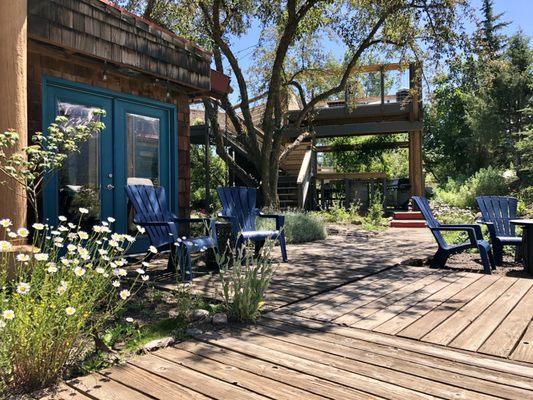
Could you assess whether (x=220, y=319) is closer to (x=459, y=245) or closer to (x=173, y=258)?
(x=173, y=258)

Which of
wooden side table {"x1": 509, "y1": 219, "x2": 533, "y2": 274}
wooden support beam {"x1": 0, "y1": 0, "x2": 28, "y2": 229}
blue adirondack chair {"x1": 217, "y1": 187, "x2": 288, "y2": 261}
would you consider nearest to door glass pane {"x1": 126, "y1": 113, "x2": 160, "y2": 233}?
blue adirondack chair {"x1": 217, "y1": 187, "x2": 288, "y2": 261}

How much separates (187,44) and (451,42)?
587cm

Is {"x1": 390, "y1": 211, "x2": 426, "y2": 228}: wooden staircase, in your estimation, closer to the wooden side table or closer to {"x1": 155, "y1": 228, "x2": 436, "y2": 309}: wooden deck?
{"x1": 155, "y1": 228, "x2": 436, "y2": 309}: wooden deck

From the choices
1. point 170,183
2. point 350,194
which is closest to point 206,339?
point 170,183

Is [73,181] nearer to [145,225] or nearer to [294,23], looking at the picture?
[145,225]

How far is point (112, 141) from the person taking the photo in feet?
16.7

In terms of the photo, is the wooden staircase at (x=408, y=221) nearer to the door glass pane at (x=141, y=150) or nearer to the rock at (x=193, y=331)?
the door glass pane at (x=141, y=150)

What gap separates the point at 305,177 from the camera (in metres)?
12.1

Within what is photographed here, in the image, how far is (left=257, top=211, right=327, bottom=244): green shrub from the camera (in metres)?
7.34

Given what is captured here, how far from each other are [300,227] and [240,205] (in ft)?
8.52

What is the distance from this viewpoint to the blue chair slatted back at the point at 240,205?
4891 mm

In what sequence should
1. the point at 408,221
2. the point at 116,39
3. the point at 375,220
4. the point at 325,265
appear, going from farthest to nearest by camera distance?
the point at 408,221 → the point at 375,220 → the point at 325,265 → the point at 116,39

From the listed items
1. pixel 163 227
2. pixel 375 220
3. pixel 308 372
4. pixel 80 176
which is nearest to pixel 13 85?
pixel 80 176

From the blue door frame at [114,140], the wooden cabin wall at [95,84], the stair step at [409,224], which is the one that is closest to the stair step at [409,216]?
the stair step at [409,224]
